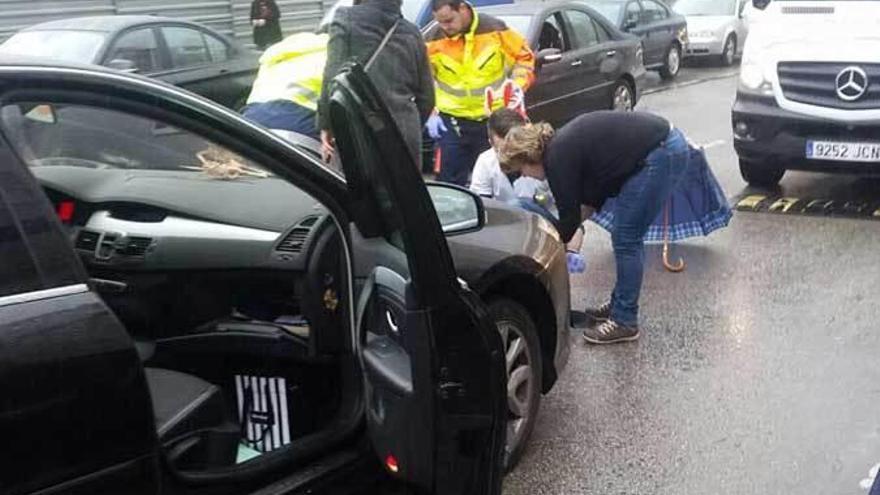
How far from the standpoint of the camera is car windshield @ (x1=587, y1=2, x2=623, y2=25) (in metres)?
15.2

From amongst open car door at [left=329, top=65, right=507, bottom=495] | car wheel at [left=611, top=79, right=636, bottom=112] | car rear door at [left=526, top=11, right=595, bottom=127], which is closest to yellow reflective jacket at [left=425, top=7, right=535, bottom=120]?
car rear door at [left=526, top=11, right=595, bottom=127]

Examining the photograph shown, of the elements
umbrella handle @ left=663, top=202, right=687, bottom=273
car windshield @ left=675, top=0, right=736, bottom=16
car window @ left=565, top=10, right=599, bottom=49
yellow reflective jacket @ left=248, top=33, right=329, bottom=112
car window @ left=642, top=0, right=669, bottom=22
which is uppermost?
yellow reflective jacket @ left=248, top=33, right=329, bottom=112

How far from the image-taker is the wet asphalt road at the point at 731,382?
12.7 ft

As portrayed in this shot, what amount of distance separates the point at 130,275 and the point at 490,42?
3.71 m

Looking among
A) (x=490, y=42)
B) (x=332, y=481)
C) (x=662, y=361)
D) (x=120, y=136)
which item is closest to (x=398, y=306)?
(x=332, y=481)

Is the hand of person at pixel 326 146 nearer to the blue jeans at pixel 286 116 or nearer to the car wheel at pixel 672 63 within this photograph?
the blue jeans at pixel 286 116

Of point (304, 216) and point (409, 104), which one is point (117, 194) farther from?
point (409, 104)

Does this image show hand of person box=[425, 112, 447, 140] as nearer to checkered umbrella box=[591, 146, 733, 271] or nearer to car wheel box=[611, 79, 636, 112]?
checkered umbrella box=[591, 146, 733, 271]

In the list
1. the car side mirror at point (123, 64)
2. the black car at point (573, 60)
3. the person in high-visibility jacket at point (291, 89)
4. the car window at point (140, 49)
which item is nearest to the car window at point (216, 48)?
the car window at point (140, 49)

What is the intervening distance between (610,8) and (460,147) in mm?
9574

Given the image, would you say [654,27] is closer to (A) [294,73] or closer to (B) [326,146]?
(A) [294,73]

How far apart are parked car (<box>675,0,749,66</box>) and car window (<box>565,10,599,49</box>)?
26.1 ft

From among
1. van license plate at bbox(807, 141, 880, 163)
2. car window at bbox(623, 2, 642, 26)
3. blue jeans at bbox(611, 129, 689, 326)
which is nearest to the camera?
blue jeans at bbox(611, 129, 689, 326)

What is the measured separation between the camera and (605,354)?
16.6 ft
